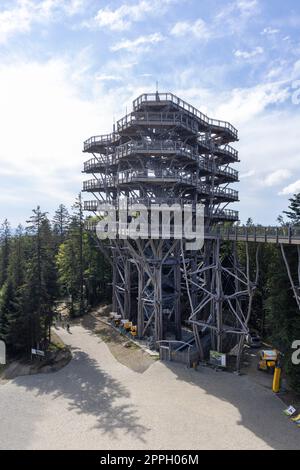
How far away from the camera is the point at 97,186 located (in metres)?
39.5

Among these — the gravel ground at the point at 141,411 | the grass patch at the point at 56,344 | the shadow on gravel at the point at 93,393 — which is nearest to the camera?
the gravel ground at the point at 141,411

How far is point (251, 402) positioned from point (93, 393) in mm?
10196

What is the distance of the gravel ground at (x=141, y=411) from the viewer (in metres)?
15.2

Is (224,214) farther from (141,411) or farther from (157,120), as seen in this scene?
(141,411)

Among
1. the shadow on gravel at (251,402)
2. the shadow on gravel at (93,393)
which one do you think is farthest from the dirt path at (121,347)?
the shadow on gravel at (93,393)

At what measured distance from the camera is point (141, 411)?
18000 mm

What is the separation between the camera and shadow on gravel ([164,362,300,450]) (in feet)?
50.3

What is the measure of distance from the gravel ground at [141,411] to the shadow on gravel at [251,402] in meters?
0.05

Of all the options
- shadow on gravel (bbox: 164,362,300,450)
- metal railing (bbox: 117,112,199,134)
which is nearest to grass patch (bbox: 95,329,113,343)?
shadow on gravel (bbox: 164,362,300,450)

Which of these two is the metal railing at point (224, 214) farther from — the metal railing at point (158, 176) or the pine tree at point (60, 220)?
the pine tree at point (60, 220)

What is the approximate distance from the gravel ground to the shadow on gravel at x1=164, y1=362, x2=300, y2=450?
0.16 ft

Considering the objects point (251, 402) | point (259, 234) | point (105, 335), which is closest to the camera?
point (251, 402)

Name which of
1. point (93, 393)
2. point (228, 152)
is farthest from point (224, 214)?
point (93, 393)

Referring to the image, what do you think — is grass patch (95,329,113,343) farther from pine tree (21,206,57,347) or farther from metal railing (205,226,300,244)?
metal railing (205,226,300,244)
